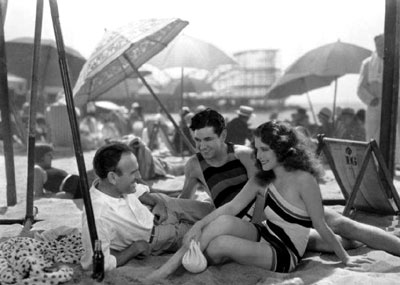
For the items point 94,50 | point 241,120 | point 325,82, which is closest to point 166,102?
point 325,82

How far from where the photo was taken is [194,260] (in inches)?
111

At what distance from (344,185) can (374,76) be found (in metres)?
2.78

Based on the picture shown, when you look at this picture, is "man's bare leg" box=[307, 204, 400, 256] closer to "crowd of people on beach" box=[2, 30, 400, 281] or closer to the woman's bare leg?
"crowd of people on beach" box=[2, 30, 400, 281]

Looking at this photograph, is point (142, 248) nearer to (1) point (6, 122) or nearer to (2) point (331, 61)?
(1) point (6, 122)

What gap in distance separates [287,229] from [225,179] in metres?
0.70

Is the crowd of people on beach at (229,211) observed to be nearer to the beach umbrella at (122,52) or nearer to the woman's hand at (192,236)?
the woman's hand at (192,236)

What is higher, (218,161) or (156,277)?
(218,161)

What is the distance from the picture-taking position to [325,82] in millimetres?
13141

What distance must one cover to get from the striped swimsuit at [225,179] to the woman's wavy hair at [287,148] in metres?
0.46

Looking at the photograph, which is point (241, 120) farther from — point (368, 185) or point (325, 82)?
point (325, 82)

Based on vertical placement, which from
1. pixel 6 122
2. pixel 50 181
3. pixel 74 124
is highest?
pixel 74 124

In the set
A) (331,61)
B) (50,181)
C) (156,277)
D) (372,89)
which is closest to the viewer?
(156,277)

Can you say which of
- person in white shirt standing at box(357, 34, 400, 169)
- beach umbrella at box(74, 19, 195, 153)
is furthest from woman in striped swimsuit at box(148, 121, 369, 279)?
person in white shirt standing at box(357, 34, 400, 169)

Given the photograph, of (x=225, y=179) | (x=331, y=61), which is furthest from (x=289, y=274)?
(x=331, y=61)
